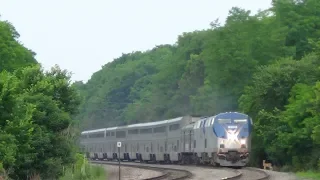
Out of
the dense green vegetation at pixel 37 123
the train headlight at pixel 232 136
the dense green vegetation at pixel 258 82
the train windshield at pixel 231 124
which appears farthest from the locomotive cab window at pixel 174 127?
the dense green vegetation at pixel 37 123

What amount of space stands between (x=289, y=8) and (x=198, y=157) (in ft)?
82.0

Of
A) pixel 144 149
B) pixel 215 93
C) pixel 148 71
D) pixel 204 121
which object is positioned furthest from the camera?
pixel 148 71

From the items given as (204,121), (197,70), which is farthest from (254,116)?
(197,70)

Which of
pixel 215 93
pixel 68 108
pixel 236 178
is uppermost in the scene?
pixel 215 93

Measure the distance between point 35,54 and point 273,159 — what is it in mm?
37503

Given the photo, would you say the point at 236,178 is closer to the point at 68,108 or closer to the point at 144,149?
the point at 68,108

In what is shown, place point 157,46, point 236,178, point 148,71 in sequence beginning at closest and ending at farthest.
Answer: point 236,178, point 148,71, point 157,46

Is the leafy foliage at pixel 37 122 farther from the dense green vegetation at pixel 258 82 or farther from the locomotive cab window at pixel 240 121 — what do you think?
the locomotive cab window at pixel 240 121

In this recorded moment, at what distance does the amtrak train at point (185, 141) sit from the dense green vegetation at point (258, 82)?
260cm

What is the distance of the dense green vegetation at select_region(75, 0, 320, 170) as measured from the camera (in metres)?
45.9

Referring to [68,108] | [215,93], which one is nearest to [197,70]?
[215,93]

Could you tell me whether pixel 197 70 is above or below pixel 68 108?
above

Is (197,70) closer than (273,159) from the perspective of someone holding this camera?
No

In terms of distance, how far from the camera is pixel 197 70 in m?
101
